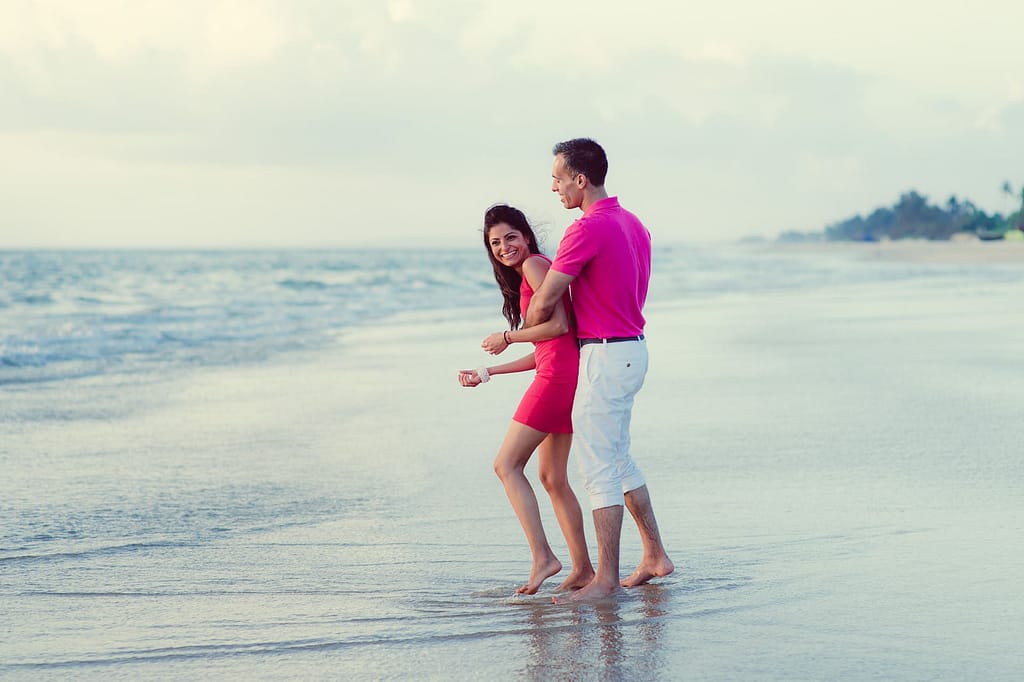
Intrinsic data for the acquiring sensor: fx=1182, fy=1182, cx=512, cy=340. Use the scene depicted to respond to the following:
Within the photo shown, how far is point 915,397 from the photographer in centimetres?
984

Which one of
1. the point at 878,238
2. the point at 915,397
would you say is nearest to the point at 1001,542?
the point at 915,397

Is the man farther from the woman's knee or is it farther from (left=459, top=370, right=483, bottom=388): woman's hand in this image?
(left=459, top=370, right=483, bottom=388): woman's hand

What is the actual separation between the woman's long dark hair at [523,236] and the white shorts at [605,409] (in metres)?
0.45

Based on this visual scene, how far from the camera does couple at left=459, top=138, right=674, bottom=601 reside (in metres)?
4.60

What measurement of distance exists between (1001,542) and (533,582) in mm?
→ 2112

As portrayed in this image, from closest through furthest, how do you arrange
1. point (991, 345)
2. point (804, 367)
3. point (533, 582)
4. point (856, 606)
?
point (856, 606) → point (533, 582) → point (804, 367) → point (991, 345)

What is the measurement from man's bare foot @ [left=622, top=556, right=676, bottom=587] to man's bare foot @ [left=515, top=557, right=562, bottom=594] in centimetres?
29

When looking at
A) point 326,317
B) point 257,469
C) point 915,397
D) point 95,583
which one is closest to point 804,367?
point 915,397

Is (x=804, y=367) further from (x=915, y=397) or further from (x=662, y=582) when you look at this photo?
(x=662, y=582)

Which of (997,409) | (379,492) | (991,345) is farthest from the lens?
(991,345)

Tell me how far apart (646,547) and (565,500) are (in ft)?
1.26

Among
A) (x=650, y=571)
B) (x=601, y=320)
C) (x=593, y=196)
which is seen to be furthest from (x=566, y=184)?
(x=650, y=571)

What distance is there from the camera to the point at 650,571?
480cm

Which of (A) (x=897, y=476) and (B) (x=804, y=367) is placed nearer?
(A) (x=897, y=476)
